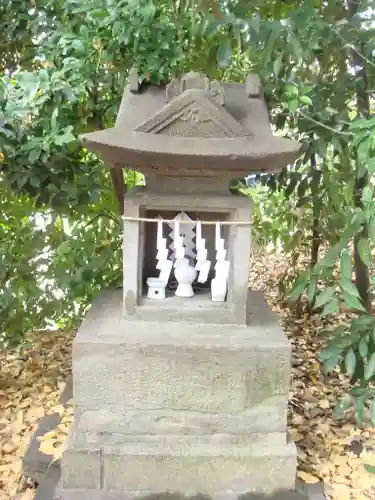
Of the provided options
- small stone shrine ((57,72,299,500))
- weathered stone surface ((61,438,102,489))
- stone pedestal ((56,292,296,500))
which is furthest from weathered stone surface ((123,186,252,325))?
weathered stone surface ((61,438,102,489))

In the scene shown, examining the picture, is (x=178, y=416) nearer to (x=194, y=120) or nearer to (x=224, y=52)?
(x=194, y=120)

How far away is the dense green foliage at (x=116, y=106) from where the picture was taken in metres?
2.79

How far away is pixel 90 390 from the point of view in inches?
102

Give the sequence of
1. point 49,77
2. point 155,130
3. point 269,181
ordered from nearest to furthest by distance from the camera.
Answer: point 155,130 < point 49,77 < point 269,181

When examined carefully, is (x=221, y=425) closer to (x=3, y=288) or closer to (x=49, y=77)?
(x=3, y=288)

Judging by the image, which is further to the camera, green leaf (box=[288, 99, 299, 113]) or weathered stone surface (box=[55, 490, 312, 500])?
green leaf (box=[288, 99, 299, 113])

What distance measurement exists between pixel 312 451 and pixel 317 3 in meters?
2.63

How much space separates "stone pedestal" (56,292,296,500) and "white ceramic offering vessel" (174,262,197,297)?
32cm

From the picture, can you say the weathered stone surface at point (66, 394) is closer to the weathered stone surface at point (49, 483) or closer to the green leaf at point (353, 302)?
the weathered stone surface at point (49, 483)

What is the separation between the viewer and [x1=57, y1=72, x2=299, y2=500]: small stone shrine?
2.55 m

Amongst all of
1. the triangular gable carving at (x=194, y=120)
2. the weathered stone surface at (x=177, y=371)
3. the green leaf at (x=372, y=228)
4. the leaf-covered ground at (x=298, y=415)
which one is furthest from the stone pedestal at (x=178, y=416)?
the triangular gable carving at (x=194, y=120)

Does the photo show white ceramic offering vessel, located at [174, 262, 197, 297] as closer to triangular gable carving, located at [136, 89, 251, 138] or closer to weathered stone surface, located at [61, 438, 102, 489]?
triangular gable carving, located at [136, 89, 251, 138]

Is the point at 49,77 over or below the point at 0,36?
below

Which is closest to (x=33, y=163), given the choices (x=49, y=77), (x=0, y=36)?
(x=49, y=77)
